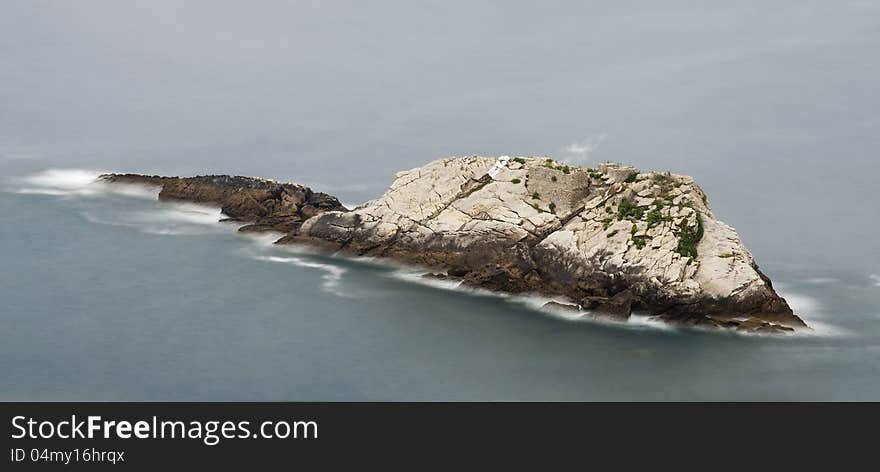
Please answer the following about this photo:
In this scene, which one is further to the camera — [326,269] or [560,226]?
[326,269]

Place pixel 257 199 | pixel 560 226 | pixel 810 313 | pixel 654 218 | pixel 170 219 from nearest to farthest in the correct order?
1. pixel 810 313
2. pixel 654 218
3. pixel 560 226
4. pixel 170 219
5. pixel 257 199

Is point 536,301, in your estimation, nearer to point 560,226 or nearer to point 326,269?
point 560,226

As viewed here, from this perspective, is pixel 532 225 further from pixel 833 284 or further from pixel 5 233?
pixel 5 233

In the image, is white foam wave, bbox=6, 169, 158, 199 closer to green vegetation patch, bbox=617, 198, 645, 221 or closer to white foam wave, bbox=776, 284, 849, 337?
green vegetation patch, bbox=617, 198, 645, 221

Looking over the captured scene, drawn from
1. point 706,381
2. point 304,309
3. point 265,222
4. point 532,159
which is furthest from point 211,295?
point 706,381

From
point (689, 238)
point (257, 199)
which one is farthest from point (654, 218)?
point (257, 199)

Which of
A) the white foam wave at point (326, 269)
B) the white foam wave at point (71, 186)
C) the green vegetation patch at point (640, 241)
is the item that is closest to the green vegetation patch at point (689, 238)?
the green vegetation patch at point (640, 241)

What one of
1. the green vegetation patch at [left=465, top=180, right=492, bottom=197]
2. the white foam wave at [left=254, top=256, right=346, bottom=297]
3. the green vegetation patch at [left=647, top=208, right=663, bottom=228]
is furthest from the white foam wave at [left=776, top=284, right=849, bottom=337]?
the white foam wave at [left=254, top=256, right=346, bottom=297]
